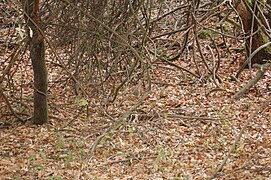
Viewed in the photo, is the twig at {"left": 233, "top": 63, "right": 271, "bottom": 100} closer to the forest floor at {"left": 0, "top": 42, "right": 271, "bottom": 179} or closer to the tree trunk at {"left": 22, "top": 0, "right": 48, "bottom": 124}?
the forest floor at {"left": 0, "top": 42, "right": 271, "bottom": 179}

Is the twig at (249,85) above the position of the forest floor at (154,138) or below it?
above

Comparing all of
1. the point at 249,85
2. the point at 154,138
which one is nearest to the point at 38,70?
the point at 154,138

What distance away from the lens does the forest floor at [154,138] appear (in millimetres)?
5086

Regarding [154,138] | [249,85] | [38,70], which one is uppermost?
[38,70]

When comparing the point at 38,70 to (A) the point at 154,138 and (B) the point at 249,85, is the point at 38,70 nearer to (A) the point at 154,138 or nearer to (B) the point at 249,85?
(A) the point at 154,138

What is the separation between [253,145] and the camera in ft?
18.0

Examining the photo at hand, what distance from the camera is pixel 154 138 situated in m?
5.93

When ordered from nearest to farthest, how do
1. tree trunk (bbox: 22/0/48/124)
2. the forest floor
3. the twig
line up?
1. the forest floor
2. tree trunk (bbox: 22/0/48/124)
3. the twig

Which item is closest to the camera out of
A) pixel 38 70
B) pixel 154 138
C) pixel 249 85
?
pixel 154 138

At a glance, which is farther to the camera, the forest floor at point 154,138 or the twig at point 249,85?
the twig at point 249,85

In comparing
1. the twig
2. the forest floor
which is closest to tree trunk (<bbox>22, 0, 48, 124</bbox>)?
the forest floor

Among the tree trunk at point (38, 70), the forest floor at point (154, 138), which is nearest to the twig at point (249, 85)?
the forest floor at point (154, 138)

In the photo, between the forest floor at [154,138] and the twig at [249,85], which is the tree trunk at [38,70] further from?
the twig at [249,85]

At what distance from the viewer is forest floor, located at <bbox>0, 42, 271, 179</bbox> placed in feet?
16.7
